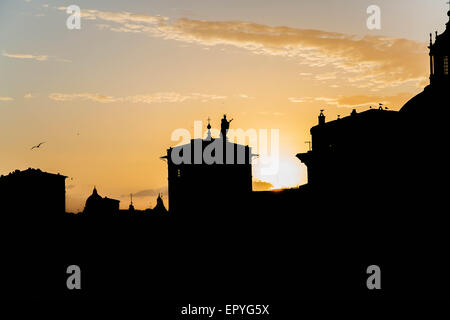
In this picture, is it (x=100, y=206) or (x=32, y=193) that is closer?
(x=32, y=193)

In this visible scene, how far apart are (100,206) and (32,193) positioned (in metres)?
23.5

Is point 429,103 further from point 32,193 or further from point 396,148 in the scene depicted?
point 32,193

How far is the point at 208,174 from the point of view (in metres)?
53.8

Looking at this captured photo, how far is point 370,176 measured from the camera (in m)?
41.4

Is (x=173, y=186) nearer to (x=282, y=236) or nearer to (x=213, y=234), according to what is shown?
(x=213, y=234)

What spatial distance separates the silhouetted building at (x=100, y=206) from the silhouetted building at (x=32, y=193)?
15795 mm

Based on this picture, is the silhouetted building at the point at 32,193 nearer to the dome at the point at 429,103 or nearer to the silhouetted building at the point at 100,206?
the silhouetted building at the point at 100,206

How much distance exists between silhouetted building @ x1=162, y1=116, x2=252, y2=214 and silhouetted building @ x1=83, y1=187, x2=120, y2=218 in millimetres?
38926

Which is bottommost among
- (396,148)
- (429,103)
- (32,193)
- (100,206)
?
(100,206)

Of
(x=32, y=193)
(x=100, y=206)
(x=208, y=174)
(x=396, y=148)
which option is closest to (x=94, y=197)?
(x=100, y=206)

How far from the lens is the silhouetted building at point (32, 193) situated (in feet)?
239

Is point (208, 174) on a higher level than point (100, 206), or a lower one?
higher

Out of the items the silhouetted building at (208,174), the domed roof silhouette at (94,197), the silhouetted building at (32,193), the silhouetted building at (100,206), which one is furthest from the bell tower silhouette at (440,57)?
the domed roof silhouette at (94,197)
